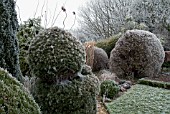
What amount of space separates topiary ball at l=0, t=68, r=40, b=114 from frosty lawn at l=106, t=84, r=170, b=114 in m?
3.49

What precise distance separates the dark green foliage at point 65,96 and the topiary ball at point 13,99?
162 centimetres

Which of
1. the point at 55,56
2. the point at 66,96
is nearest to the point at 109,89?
the point at 66,96

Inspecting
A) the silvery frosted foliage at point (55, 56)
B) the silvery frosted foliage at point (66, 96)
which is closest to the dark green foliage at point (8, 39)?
the silvery frosted foliage at point (55, 56)

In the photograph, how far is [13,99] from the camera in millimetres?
1816

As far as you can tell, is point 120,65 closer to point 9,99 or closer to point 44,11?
point 44,11

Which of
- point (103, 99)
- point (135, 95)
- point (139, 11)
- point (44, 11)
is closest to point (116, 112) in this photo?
point (103, 99)

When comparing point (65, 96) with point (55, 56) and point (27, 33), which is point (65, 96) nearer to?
point (55, 56)

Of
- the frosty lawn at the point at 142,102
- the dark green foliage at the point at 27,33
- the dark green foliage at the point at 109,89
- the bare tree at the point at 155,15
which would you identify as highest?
the bare tree at the point at 155,15

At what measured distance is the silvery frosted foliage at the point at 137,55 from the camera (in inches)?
338

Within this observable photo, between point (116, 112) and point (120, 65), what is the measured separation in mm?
3574

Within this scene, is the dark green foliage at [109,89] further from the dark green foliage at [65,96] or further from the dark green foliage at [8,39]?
the dark green foliage at [8,39]

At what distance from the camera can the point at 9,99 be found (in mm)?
1785

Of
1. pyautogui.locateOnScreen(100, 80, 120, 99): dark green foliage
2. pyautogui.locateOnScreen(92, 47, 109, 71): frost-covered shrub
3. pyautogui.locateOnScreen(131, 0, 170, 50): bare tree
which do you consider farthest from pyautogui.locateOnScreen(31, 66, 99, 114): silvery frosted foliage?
pyautogui.locateOnScreen(131, 0, 170, 50): bare tree

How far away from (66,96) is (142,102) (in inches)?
105
